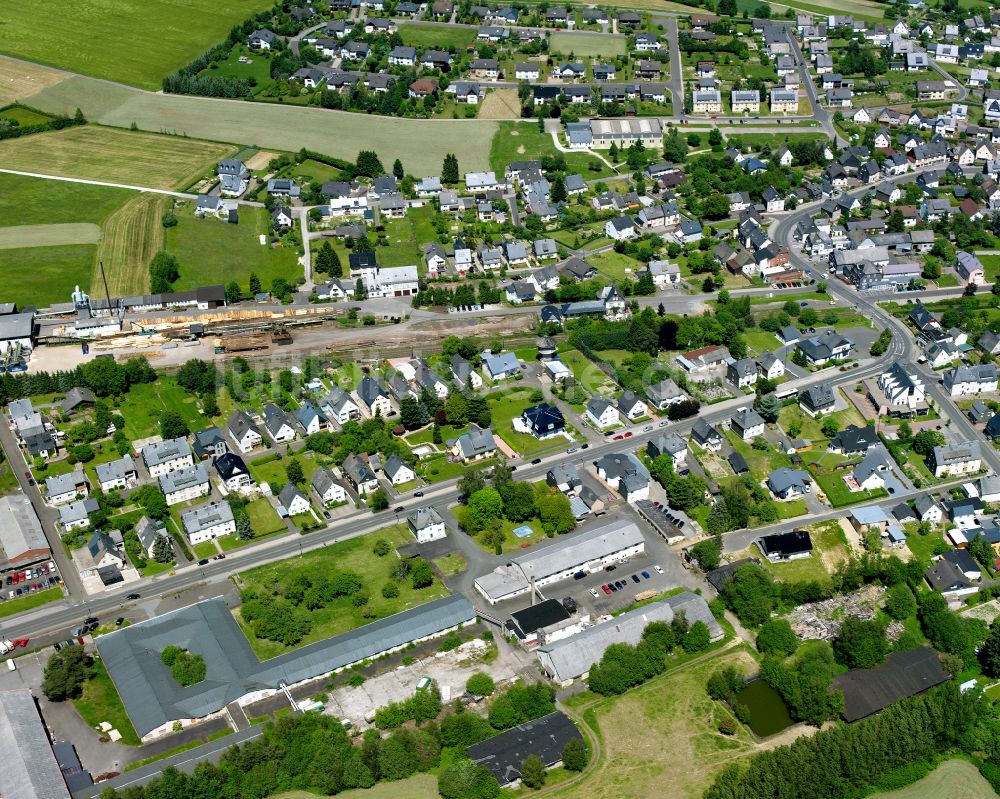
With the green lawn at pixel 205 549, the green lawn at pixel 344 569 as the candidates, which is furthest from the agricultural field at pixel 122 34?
the green lawn at pixel 344 569

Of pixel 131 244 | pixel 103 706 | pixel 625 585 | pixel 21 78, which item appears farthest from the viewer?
pixel 21 78

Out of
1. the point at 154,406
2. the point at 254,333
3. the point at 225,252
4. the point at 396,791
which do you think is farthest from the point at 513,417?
the point at 225,252

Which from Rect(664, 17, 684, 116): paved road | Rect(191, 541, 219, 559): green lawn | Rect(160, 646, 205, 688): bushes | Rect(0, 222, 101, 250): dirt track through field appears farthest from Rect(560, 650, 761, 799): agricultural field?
Rect(664, 17, 684, 116): paved road

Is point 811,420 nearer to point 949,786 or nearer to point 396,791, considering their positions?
point 949,786

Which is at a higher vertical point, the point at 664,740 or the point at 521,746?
the point at 521,746

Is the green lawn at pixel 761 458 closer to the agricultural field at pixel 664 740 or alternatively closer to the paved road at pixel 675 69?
the agricultural field at pixel 664 740

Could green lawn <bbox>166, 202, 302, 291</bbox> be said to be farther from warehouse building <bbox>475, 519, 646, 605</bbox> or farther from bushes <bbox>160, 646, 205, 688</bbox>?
bushes <bbox>160, 646, 205, 688</bbox>

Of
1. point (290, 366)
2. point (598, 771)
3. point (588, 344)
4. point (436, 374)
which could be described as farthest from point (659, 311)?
point (598, 771)

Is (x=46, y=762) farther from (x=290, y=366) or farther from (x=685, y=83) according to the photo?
(x=685, y=83)
